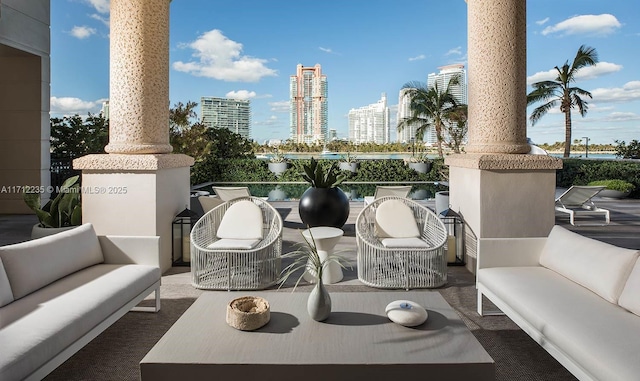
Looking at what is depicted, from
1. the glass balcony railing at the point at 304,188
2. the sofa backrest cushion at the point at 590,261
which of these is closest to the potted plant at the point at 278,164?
the glass balcony railing at the point at 304,188

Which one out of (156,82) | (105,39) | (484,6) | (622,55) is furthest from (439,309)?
(622,55)

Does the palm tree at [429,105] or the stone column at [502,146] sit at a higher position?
the palm tree at [429,105]

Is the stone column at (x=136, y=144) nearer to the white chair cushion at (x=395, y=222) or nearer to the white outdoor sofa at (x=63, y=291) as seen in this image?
the white outdoor sofa at (x=63, y=291)

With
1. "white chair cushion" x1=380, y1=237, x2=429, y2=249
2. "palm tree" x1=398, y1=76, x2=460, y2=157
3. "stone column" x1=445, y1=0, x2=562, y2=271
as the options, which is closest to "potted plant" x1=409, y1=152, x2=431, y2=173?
"palm tree" x1=398, y1=76, x2=460, y2=157

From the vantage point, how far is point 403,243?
176 inches

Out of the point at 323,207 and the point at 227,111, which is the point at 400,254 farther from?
the point at 227,111

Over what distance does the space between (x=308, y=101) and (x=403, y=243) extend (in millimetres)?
22960

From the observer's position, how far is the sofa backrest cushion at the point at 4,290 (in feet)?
8.54

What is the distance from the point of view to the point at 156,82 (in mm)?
5250

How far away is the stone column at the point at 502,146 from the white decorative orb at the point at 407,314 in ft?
8.36

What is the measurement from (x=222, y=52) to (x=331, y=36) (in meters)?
6.49

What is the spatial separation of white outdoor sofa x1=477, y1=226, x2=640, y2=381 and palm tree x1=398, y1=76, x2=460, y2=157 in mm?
14526

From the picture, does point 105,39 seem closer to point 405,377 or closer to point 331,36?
point 331,36

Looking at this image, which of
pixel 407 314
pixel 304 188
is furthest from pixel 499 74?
pixel 304 188
